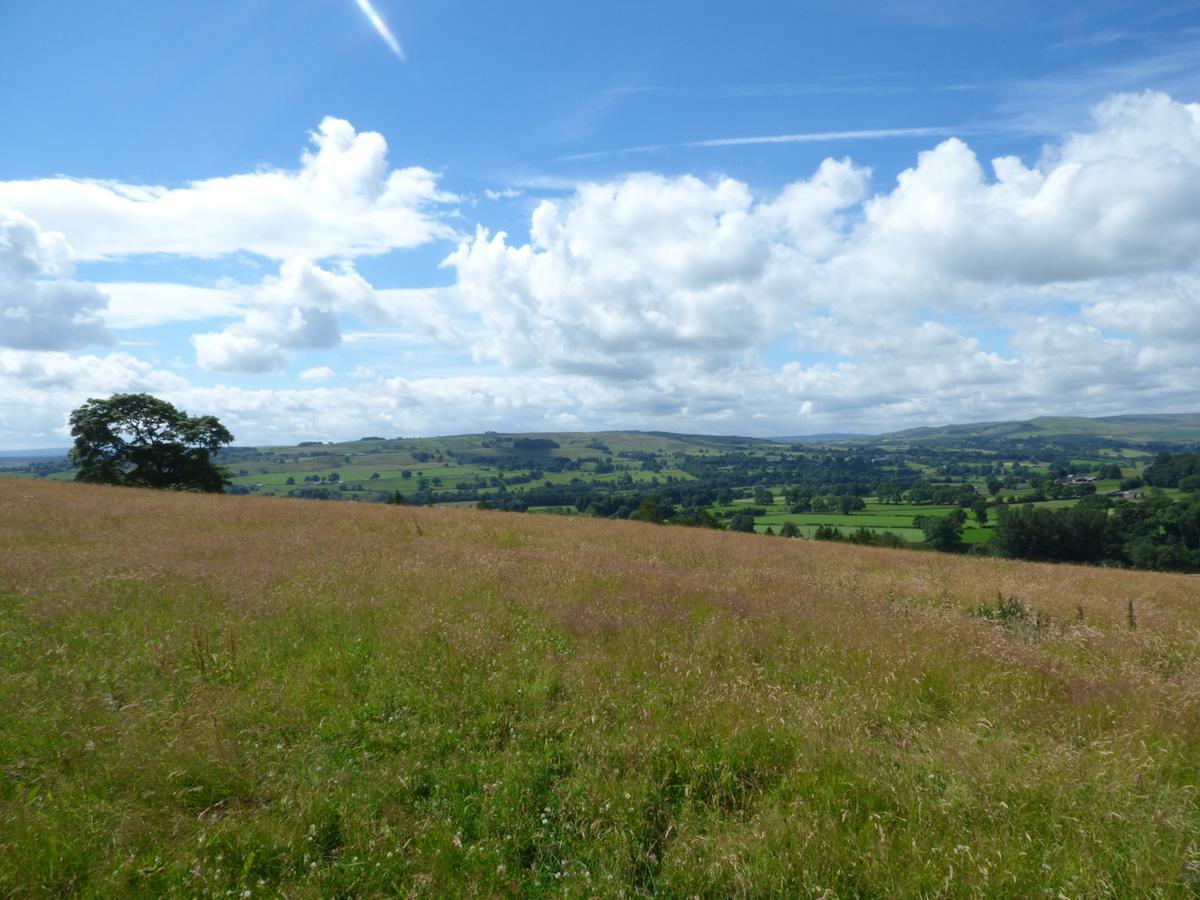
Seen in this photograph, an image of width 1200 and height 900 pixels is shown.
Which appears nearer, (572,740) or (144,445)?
(572,740)

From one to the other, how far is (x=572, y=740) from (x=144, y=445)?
45.9m

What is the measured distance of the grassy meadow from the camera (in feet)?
11.8

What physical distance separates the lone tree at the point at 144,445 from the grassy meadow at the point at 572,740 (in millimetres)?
35849

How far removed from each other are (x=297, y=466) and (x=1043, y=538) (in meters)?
137

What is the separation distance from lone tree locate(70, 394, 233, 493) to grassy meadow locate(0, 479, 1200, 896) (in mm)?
35849

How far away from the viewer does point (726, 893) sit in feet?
11.4

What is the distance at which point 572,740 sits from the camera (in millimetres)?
4969

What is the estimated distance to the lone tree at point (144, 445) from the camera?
37688 millimetres

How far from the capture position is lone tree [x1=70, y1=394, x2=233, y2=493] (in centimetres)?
3769

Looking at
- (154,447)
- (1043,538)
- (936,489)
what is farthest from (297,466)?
(1043,538)

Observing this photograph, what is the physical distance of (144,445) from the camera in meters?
38.8

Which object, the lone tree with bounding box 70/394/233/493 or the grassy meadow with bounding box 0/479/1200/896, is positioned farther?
the lone tree with bounding box 70/394/233/493

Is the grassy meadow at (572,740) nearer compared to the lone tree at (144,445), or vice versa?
the grassy meadow at (572,740)

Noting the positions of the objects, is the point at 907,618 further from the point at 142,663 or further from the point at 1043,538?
the point at 1043,538
